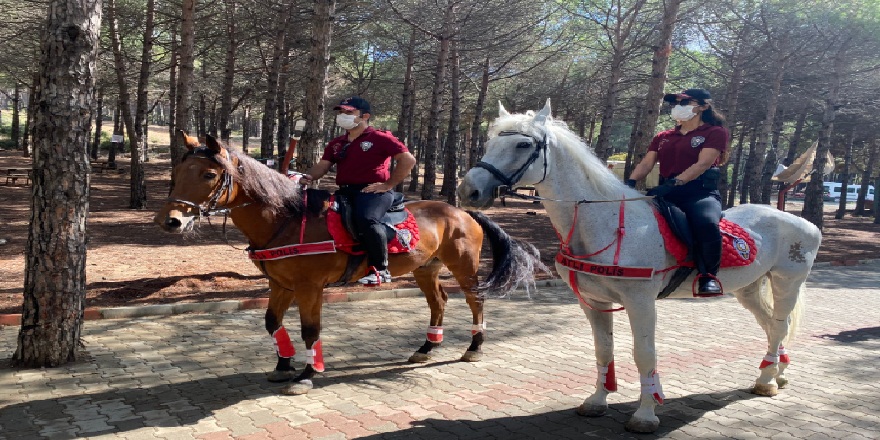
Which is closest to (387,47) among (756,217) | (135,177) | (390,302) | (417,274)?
(135,177)

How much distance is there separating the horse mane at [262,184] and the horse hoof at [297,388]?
→ 149 cm

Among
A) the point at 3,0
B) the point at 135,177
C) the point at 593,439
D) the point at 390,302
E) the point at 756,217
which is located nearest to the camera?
the point at 593,439

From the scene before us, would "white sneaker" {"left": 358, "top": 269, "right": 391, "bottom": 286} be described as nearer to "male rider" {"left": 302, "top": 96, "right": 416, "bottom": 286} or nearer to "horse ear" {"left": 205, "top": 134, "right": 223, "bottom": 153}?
"male rider" {"left": 302, "top": 96, "right": 416, "bottom": 286}

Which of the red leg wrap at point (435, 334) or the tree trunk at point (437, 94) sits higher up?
the tree trunk at point (437, 94)

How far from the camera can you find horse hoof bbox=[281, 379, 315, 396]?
17.4 feet

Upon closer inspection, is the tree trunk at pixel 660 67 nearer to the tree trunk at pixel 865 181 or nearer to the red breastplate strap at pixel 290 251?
the red breastplate strap at pixel 290 251

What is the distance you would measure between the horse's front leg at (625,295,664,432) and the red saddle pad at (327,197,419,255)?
7.26 feet

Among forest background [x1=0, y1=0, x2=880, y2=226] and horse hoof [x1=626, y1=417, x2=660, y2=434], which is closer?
horse hoof [x1=626, y1=417, x2=660, y2=434]

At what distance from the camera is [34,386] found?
5270 mm

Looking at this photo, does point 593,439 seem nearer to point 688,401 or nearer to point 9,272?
point 688,401

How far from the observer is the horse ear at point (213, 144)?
494 centimetres

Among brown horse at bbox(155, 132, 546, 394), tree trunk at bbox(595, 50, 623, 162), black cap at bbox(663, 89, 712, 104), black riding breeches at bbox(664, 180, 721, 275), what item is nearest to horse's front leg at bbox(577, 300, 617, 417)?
black riding breeches at bbox(664, 180, 721, 275)

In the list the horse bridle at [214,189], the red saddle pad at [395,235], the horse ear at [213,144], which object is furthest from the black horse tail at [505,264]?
the horse ear at [213,144]

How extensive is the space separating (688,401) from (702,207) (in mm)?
1780
